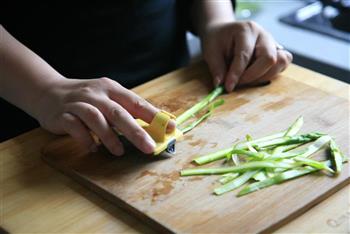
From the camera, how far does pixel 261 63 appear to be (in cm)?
114

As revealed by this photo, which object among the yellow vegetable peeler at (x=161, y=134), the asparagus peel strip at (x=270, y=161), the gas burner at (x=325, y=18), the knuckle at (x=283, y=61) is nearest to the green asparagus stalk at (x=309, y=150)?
the asparagus peel strip at (x=270, y=161)

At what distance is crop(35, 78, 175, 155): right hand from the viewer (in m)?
0.90

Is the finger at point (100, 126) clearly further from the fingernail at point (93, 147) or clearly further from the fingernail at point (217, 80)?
the fingernail at point (217, 80)

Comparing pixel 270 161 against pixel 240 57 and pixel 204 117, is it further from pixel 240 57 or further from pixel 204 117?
pixel 240 57

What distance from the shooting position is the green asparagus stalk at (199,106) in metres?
1.02

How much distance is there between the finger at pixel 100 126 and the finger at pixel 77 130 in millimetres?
10

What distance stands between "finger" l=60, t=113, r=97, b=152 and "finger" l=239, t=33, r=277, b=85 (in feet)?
1.16

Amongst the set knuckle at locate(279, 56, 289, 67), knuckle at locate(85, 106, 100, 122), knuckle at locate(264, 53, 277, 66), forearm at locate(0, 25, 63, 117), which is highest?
forearm at locate(0, 25, 63, 117)

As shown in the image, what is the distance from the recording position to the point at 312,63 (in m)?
1.50

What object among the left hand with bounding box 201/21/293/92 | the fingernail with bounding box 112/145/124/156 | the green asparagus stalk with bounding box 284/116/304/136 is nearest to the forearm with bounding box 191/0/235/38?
the left hand with bounding box 201/21/293/92

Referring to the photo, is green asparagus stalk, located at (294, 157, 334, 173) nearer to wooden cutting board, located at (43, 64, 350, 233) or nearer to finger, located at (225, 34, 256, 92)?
wooden cutting board, located at (43, 64, 350, 233)

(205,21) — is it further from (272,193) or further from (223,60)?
(272,193)

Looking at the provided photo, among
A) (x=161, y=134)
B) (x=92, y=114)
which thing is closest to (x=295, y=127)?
(x=161, y=134)

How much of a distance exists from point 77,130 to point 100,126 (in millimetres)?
42
